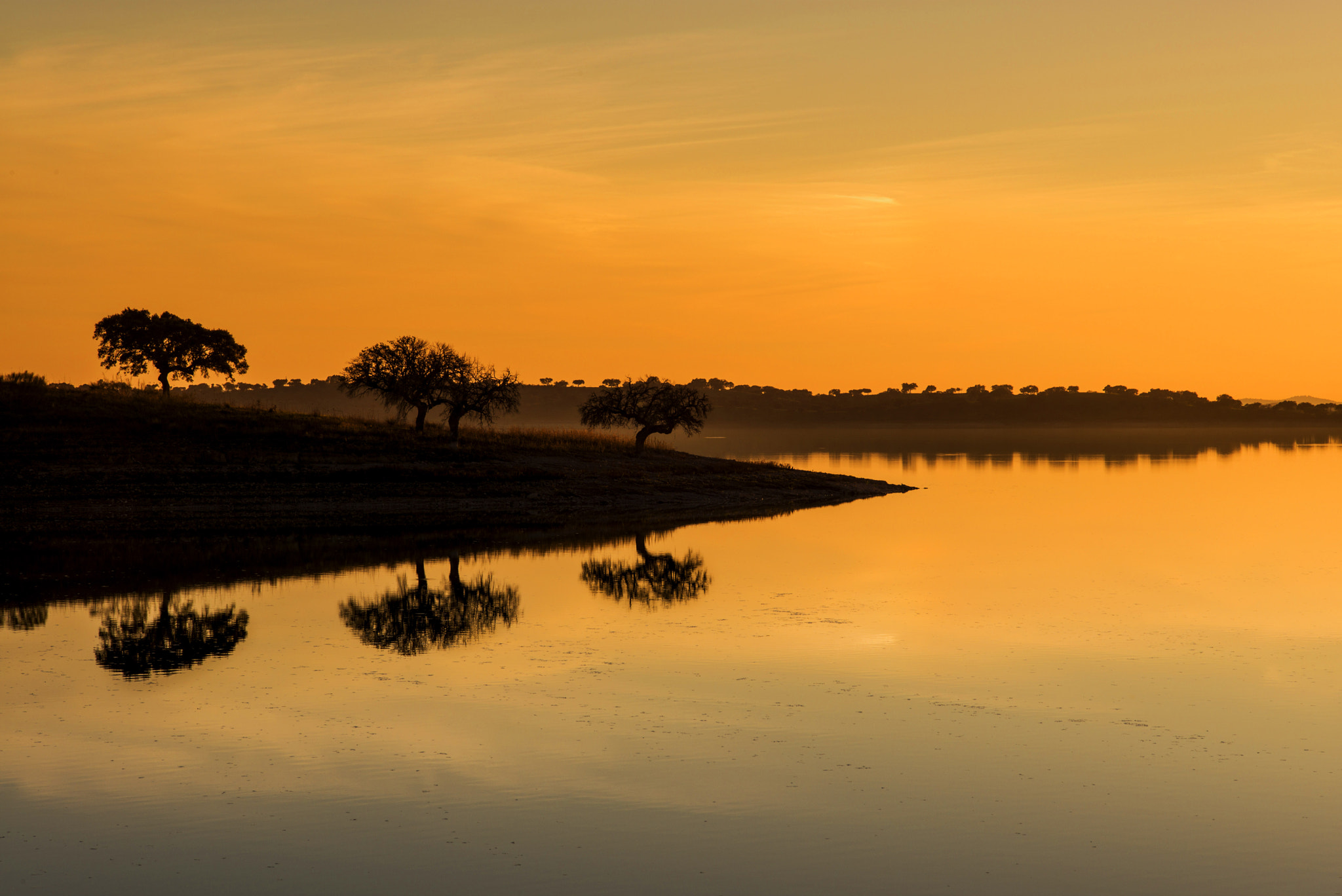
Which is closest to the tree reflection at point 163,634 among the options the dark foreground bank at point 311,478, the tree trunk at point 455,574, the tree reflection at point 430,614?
the tree reflection at point 430,614

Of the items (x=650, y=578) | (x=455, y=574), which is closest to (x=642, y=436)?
(x=650, y=578)

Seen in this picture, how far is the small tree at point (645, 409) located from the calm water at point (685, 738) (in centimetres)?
4731

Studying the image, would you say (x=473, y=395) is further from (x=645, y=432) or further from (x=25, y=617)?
(x=25, y=617)

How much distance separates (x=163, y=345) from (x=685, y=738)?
8576 cm

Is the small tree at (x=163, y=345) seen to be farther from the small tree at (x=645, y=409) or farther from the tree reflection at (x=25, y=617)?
the tree reflection at (x=25, y=617)

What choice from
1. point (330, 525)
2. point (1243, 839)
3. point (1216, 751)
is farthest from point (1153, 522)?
point (1243, 839)

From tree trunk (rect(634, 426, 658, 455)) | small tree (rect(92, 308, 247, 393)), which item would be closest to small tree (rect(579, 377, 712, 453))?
tree trunk (rect(634, 426, 658, 455))

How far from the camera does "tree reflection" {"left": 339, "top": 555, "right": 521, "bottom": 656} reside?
1055 inches

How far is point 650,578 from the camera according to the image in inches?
1486

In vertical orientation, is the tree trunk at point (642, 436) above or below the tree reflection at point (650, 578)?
above

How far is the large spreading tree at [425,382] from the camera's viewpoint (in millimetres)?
77938

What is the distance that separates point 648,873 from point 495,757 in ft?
15.9

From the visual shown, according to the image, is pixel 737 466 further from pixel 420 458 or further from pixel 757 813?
pixel 757 813

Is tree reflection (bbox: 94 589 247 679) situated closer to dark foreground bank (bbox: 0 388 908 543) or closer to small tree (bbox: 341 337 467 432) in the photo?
dark foreground bank (bbox: 0 388 908 543)
